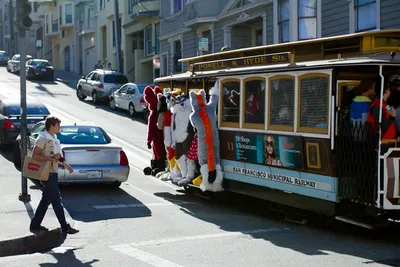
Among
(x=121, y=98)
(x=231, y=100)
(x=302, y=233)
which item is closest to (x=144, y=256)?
(x=302, y=233)

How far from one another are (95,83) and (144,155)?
14.5 meters

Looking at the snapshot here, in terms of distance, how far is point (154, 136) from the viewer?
14.6m

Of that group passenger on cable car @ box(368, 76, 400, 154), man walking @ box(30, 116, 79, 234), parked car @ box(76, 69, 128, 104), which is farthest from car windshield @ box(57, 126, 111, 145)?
parked car @ box(76, 69, 128, 104)

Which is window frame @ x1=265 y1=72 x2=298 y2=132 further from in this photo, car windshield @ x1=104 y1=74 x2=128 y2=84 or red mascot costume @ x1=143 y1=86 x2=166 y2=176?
car windshield @ x1=104 y1=74 x2=128 y2=84

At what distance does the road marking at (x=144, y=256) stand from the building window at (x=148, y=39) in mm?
33542

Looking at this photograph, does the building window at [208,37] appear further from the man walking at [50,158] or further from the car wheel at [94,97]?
the man walking at [50,158]

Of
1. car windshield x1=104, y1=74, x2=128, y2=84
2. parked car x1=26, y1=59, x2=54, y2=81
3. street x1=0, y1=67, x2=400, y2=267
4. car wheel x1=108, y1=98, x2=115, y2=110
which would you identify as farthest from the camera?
parked car x1=26, y1=59, x2=54, y2=81

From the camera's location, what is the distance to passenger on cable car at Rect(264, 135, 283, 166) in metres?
10.6

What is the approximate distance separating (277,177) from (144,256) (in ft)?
10.4

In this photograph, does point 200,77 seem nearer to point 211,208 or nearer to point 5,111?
point 211,208

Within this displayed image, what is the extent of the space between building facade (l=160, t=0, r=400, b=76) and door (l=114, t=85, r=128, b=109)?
3.97 meters

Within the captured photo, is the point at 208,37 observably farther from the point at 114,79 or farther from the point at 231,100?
the point at 231,100

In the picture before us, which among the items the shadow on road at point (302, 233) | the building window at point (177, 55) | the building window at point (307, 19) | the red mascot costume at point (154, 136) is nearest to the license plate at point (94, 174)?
the red mascot costume at point (154, 136)

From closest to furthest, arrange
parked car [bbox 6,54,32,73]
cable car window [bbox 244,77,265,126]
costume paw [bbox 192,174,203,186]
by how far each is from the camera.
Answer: cable car window [bbox 244,77,265,126] → costume paw [bbox 192,174,203,186] → parked car [bbox 6,54,32,73]
